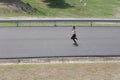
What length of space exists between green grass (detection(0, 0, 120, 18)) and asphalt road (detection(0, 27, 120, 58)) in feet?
54.3

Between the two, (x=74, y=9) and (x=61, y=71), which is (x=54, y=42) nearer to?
(x=61, y=71)

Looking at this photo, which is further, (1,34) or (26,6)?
(26,6)

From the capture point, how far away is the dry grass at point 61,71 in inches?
655

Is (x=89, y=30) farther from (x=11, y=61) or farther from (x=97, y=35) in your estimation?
(x=11, y=61)

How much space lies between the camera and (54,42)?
85.0 ft

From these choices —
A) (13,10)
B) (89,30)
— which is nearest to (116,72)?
(89,30)

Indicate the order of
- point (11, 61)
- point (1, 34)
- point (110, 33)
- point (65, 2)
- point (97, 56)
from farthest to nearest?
point (65, 2), point (110, 33), point (1, 34), point (97, 56), point (11, 61)

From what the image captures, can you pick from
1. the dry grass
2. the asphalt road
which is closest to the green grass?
the asphalt road

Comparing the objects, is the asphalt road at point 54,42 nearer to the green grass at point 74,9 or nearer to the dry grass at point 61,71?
the dry grass at point 61,71

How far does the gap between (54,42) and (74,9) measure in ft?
102

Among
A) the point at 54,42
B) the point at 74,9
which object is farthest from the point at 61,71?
the point at 74,9

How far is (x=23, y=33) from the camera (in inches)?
1164

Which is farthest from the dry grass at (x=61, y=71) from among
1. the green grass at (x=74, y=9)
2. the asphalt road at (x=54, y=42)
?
the green grass at (x=74, y=9)

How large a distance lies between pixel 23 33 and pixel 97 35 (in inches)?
235
